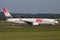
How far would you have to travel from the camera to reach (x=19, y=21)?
287ft

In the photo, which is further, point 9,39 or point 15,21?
point 15,21

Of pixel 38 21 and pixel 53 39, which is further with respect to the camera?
pixel 38 21

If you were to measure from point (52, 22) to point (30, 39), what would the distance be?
54.4 metres

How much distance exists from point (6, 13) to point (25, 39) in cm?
7684

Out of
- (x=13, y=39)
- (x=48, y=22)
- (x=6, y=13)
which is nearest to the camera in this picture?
(x=13, y=39)

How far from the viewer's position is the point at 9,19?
91.4 meters

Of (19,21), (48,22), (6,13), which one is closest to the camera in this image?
(48,22)

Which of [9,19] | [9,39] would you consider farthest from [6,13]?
[9,39]

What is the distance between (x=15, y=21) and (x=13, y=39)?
208 feet

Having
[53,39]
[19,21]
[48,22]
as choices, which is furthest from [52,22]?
[53,39]

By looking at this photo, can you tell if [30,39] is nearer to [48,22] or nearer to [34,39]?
[34,39]

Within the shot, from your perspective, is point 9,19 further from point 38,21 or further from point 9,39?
point 9,39

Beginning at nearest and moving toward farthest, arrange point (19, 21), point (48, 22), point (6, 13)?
point (48, 22) < point (19, 21) < point (6, 13)
